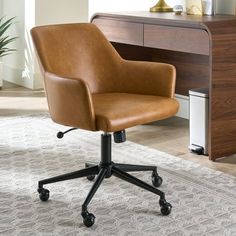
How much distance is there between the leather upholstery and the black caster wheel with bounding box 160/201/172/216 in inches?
14.6

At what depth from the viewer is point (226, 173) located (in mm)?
2998

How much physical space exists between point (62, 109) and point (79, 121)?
0.36ft

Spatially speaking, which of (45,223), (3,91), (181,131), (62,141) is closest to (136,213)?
(45,223)

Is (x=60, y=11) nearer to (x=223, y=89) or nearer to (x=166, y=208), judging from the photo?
(x=223, y=89)

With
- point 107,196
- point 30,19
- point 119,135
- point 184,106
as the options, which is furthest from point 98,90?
point 30,19

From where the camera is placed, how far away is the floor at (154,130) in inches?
127

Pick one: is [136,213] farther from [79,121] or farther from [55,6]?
[55,6]

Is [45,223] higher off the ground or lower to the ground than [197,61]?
lower

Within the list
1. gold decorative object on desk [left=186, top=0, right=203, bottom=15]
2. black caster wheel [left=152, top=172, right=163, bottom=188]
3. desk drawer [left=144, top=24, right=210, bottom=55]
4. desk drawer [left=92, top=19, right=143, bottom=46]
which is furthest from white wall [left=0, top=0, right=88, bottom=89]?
black caster wheel [left=152, top=172, right=163, bottom=188]

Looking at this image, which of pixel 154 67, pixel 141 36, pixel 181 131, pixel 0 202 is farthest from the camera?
pixel 181 131

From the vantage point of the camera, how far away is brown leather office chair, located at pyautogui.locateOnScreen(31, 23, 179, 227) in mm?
2385

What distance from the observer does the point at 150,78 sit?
2.78 meters

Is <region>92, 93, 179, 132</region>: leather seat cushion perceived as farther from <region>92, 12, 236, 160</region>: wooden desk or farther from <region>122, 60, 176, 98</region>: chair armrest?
<region>92, 12, 236, 160</region>: wooden desk

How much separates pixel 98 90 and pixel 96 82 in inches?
1.7
